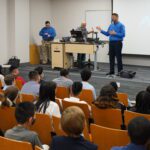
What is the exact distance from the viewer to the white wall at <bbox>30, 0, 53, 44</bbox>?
38.5 feet

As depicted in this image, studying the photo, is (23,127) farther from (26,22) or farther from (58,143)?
(26,22)

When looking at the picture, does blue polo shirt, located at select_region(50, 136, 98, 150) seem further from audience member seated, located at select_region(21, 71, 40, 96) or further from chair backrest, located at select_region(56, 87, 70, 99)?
chair backrest, located at select_region(56, 87, 70, 99)

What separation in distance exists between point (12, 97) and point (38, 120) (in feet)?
2.97

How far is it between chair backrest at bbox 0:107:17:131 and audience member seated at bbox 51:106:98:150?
1.32 m

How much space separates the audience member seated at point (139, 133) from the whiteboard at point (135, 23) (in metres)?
8.82

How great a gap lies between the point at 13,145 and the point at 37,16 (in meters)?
10.2

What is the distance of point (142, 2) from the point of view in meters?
10.3

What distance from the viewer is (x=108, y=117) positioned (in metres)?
3.43

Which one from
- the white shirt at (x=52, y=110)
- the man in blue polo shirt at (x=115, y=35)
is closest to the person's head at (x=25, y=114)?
the white shirt at (x=52, y=110)

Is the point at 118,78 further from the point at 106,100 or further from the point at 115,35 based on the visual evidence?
the point at 106,100

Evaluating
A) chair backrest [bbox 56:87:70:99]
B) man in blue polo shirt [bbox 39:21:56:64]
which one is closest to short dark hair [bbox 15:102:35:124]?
chair backrest [bbox 56:87:70:99]

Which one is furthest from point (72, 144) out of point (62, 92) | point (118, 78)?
point (118, 78)

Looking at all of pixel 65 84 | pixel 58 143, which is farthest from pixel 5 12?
pixel 58 143

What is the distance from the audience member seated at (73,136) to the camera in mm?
2078
